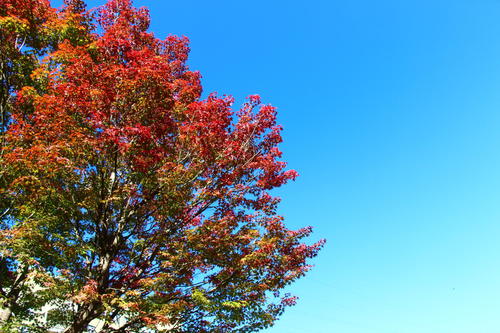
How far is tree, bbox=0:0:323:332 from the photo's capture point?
8.25m

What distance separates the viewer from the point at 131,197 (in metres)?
9.87

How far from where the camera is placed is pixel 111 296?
812 centimetres

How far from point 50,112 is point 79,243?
3.52 metres

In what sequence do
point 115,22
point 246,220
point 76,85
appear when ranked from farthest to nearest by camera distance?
point 115,22 → point 246,220 → point 76,85

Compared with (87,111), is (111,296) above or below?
below

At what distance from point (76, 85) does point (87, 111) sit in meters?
0.88

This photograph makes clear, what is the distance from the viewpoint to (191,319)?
31.0 ft

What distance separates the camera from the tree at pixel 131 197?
8.25 metres

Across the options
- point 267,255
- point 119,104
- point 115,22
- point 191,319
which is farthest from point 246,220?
point 115,22

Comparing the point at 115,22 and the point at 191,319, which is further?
the point at 115,22

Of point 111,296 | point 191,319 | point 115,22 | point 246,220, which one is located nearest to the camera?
point 111,296

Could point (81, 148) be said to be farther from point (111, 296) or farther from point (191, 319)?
point (191, 319)

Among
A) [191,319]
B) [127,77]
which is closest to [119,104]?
[127,77]

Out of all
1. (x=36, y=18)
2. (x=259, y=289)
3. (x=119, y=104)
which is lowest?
(x=259, y=289)
